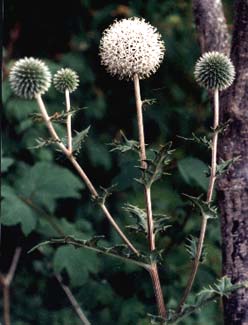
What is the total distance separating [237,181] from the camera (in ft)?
6.83

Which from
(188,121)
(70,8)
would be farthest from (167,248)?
(70,8)

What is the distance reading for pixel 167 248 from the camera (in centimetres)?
271

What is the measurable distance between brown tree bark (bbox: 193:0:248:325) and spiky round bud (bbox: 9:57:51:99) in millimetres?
517

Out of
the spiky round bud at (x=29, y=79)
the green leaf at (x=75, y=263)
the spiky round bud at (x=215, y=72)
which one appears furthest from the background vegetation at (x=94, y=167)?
the spiky round bud at (x=29, y=79)

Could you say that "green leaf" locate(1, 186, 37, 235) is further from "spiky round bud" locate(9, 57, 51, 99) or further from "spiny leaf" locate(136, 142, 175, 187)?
"spiny leaf" locate(136, 142, 175, 187)

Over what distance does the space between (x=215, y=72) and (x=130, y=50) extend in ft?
0.75

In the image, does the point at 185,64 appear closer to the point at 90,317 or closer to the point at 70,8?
the point at 70,8

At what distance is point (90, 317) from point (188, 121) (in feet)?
2.87

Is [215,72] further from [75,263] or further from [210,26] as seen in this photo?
[75,263]

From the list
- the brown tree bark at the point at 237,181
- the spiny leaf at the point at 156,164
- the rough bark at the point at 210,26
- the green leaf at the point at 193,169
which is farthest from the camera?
the green leaf at the point at 193,169

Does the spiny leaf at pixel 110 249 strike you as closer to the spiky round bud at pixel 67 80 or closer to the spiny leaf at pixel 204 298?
the spiny leaf at pixel 204 298

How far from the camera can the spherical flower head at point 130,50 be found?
188 centimetres

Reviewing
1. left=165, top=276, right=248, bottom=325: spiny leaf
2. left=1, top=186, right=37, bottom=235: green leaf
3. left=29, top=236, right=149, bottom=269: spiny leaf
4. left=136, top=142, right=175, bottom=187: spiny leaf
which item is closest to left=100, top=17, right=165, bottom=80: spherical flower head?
left=136, top=142, right=175, bottom=187: spiny leaf

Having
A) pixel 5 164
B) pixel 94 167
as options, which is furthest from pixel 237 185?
pixel 94 167
